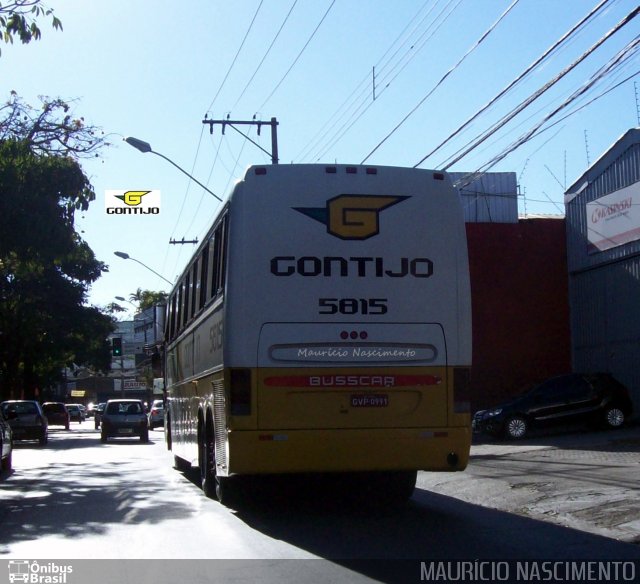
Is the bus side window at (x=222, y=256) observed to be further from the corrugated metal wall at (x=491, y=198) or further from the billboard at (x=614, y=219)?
the corrugated metal wall at (x=491, y=198)

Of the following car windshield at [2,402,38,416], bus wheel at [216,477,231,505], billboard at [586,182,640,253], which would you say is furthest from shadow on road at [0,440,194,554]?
billboard at [586,182,640,253]

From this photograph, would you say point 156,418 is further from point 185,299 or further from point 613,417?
point 185,299

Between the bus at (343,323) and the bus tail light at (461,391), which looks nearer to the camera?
the bus at (343,323)

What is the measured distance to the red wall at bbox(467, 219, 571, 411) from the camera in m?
29.9

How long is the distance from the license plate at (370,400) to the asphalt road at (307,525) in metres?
1.30

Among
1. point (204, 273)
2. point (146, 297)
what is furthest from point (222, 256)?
point (146, 297)

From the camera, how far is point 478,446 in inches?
898

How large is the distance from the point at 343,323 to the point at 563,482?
15.5 feet

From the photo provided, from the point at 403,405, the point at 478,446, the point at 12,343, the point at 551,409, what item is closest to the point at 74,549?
the point at 403,405

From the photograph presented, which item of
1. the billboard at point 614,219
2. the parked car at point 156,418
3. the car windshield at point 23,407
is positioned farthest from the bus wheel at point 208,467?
the parked car at point 156,418

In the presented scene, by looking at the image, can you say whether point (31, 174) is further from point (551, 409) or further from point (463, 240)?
point (551, 409)

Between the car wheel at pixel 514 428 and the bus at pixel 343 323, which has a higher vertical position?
the bus at pixel 343 323

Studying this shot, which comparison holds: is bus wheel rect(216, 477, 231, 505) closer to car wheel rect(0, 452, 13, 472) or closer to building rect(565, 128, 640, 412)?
car wheel rect(0, 452, 13, 472)

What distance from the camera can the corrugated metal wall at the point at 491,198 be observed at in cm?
3422
